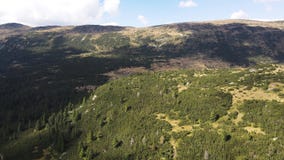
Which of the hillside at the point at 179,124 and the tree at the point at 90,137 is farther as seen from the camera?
the tree at the point at 90,137

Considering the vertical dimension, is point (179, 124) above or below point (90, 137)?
above

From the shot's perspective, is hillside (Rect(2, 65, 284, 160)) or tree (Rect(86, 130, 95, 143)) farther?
tree (Rect(86, 130, 95, 143))

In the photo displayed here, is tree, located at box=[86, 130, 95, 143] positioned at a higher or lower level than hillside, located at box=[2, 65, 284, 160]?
lower

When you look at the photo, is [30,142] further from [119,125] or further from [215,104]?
[215,104]

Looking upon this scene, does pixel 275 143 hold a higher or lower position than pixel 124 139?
higher

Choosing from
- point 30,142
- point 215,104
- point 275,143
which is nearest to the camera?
point 275,143

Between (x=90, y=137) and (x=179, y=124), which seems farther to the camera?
(x=90, y=137)

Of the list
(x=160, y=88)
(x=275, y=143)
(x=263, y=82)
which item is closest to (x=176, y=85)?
(x=160, y=88)

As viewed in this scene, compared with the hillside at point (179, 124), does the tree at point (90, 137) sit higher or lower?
lower
